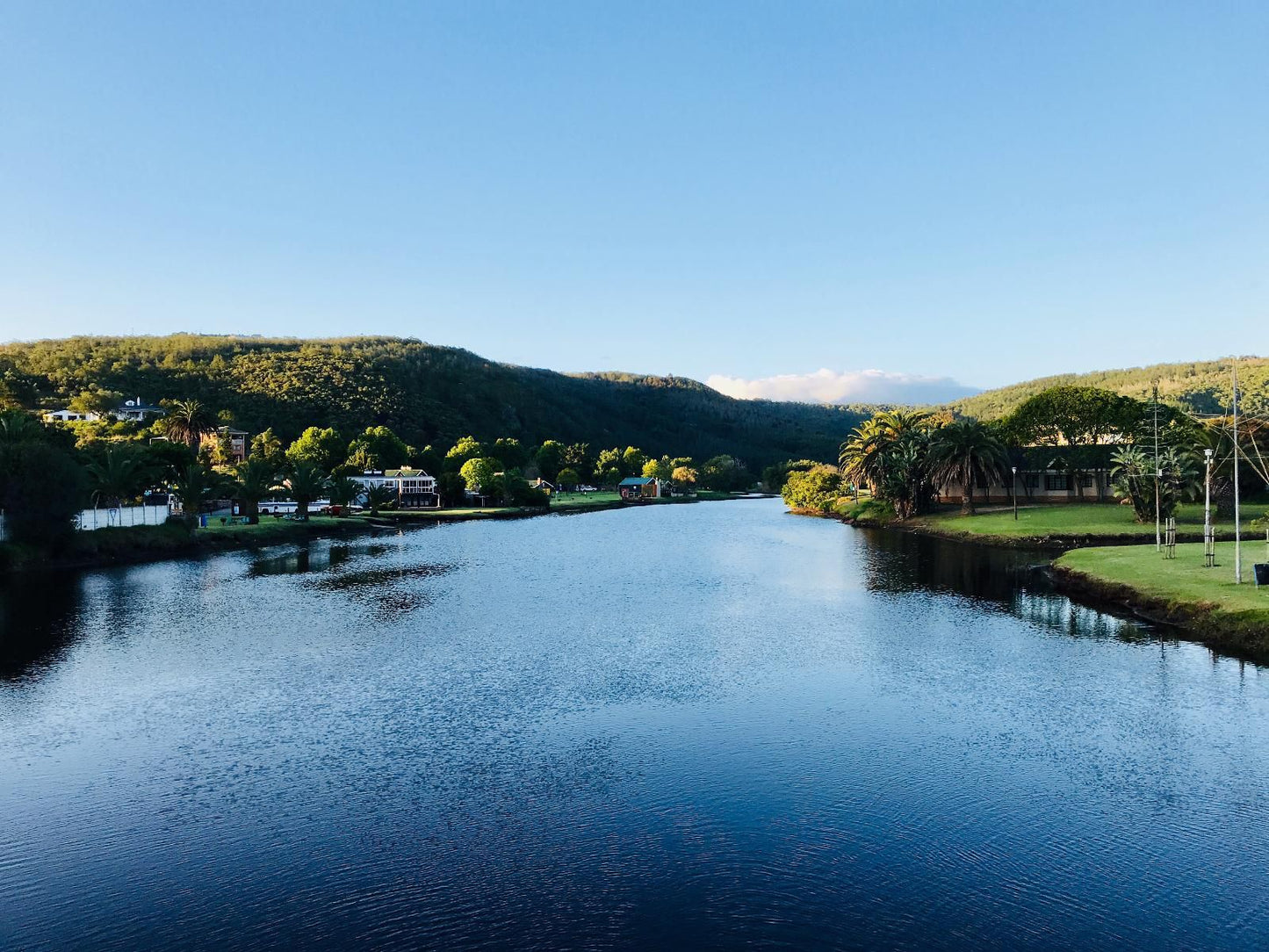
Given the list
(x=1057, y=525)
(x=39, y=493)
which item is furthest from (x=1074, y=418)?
(x=39, y=493)

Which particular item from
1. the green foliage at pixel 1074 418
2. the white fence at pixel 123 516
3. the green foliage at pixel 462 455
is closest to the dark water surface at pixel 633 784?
the white fence at pixel 123 516

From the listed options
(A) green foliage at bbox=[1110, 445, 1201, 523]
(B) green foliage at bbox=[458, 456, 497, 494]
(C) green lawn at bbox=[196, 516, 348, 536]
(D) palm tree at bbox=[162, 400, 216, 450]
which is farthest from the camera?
(B) green foliage at bbox=[458, 456, 497, 494]

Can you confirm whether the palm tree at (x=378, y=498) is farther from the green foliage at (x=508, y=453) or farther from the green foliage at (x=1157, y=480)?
the green foliage at (x=1157, y=480)

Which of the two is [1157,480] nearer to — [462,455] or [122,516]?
[122,516]

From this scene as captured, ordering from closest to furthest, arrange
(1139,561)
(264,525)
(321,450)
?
(1139,561)
(264,525)
(321,450)

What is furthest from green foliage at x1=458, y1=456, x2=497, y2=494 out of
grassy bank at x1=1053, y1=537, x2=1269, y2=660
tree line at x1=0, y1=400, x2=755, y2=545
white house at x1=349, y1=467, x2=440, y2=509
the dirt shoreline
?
grassy bank at x1=1053, y1=537, x2=1269, y2=660

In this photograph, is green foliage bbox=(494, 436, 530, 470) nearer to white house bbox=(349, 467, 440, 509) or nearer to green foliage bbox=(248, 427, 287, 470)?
white house bbox=(349, 467, 440, 509)
